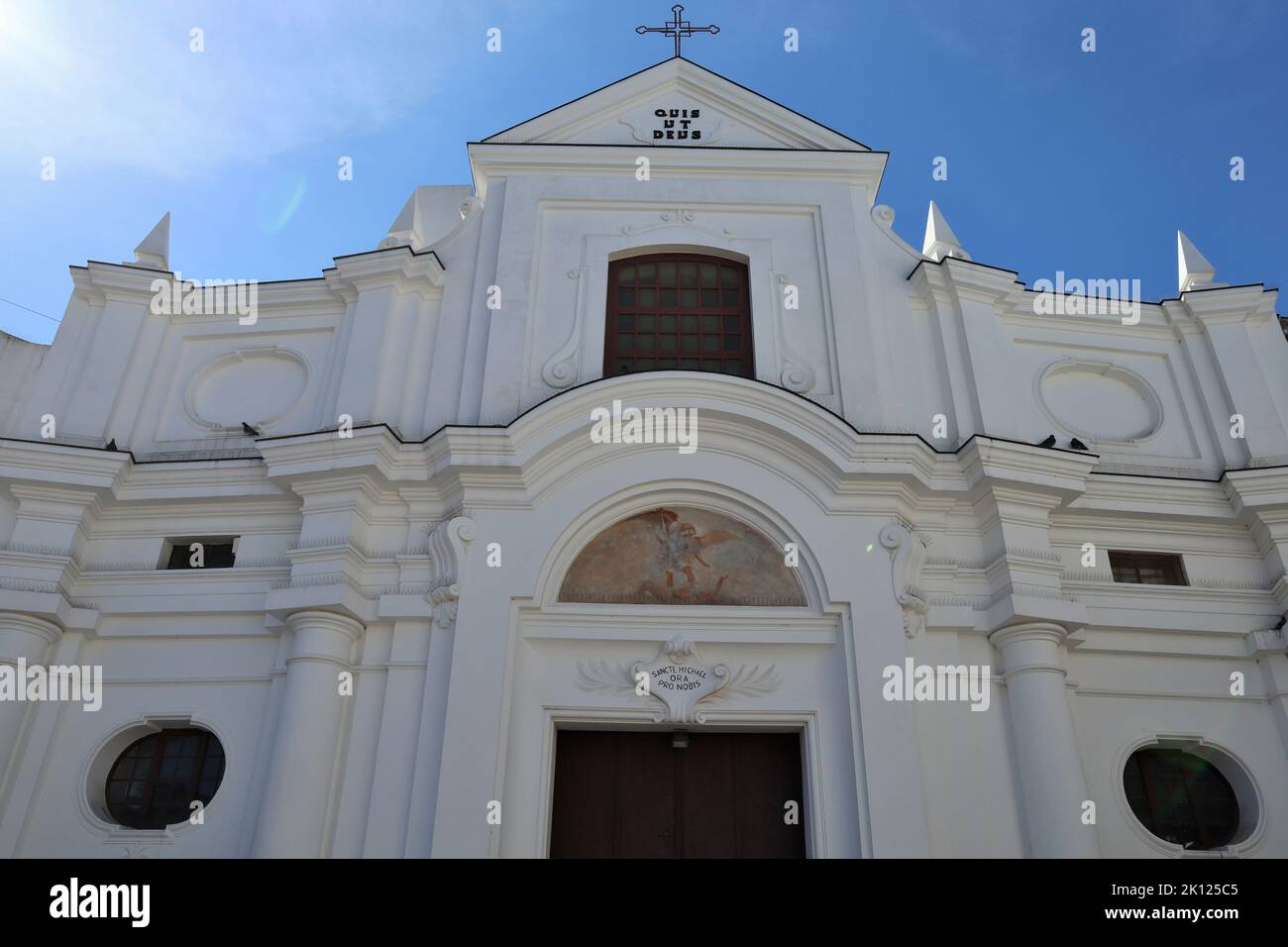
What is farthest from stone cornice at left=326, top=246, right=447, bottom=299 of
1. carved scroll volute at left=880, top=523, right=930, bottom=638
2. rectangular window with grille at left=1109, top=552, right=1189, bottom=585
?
rectangular window with grille at left=1109, top=552, right=1189, bottom=585

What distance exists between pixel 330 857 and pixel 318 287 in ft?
21.5

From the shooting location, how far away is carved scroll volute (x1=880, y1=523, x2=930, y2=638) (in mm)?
9062

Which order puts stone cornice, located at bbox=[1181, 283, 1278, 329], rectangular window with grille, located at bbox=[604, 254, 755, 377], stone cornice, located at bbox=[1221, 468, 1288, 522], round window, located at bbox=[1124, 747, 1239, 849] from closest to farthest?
round window, located at bbox=[1124, 747, 1239, 849]
stone cornice, located at bbox=[1221, 468, 1288, 522]
rectangular window with grille, located at bbox=[604, 254, 755, 377]
stone cornice, located at bbox=[1181, 283, 1278, 329]

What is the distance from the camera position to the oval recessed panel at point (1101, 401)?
36.5 feet

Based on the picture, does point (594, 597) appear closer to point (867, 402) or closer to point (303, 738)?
point (303, 738)

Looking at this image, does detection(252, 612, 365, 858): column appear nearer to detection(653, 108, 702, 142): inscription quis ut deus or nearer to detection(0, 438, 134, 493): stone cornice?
detection(0, 438, 134, 493): stone cornice

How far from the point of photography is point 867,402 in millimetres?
10297

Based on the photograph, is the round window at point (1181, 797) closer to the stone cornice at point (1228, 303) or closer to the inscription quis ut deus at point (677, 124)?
the stone cornice at point (1228, 303)

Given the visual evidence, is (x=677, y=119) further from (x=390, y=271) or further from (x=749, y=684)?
(x=749, y=684)

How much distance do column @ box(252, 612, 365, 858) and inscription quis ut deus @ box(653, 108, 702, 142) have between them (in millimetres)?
7382

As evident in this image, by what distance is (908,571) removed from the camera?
9289mm

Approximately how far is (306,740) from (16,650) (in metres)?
3.11

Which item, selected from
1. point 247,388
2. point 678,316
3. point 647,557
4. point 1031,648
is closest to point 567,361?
point 678,316
